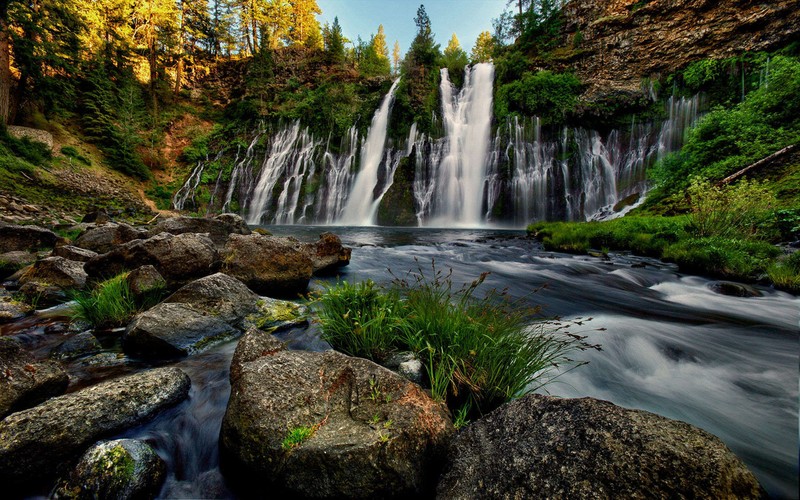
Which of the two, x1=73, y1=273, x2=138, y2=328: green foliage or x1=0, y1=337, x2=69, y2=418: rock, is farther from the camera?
x1=73, y1=273, x2=138, y2=328: green foliage

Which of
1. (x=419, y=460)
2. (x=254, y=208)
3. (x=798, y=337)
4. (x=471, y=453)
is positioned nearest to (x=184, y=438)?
(x=419, y=460)

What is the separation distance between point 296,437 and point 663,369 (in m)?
4.15

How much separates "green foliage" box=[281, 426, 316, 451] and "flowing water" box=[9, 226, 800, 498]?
0.56 meters

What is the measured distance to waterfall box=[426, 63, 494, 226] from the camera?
944 inches

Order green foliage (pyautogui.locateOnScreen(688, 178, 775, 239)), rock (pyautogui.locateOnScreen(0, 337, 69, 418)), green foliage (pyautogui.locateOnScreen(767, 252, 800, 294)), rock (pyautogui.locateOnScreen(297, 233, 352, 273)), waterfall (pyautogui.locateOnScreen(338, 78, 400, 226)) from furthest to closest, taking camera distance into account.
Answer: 1. waterfall (pyautogui.locateOnScreen(338, 78, 400, 226))
2. green foliage (pyautogui.locateOnScreen(688, 178, 775, 239))
3. rock (pyautogui.locateOnScreen(297, 233, 352, 273))
4. green foliage (pyautogui.locateOnScreen(767, 252, 800, 294))
5. rock (pyautogui.locateOnScreen(0, 337, 69, 418))

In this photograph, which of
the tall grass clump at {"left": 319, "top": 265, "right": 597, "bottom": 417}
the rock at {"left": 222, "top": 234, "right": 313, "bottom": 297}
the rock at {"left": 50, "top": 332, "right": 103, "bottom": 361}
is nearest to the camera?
the tall grass clump at {"left": 319, "top": 265, "right": 597, "bottom": 417}

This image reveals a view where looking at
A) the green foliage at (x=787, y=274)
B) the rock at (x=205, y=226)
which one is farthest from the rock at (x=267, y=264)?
the green foliage at (x=787, y=274)

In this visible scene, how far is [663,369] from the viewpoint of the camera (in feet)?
12.0

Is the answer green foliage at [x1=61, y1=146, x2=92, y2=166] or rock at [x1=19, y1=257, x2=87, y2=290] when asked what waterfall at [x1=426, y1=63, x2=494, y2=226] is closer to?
rock at [x1=19, y1=257, x2=87, y2=290]

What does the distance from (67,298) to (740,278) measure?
43.1ft

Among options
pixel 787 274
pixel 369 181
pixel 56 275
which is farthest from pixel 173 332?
pixel 369 181

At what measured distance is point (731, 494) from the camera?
3.85 feet

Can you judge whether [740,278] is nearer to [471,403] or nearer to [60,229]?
[471,403]

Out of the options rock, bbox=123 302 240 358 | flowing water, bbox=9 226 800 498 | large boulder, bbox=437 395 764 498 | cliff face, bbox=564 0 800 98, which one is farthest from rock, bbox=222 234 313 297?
cliff face, bbox=564 0 800 98
